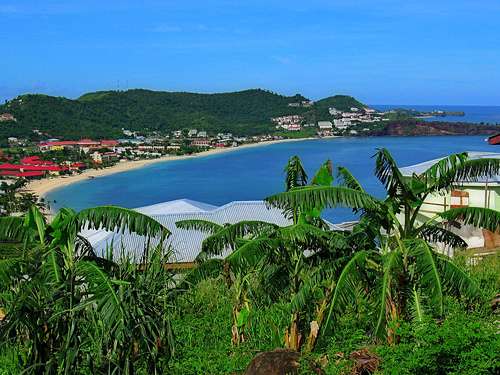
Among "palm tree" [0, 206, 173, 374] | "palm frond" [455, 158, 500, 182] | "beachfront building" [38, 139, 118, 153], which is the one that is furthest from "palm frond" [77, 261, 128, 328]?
"beachfront building" [38, 139, 118, 153]

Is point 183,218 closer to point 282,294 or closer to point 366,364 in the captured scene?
point 282,294

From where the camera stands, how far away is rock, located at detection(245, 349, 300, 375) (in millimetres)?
5852

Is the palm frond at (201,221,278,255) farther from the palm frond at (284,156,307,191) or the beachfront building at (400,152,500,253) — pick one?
the beachfront building at (400,152,500,253)

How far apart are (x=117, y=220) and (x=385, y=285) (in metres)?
2.58

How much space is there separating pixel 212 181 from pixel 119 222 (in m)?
71.2

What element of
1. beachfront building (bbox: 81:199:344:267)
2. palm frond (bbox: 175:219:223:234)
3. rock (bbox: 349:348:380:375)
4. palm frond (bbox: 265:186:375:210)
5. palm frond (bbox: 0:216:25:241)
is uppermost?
palm frond (bbox: 265:186:375:210)

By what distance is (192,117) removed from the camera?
531 feet

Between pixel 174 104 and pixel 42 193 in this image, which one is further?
pixel 174 104

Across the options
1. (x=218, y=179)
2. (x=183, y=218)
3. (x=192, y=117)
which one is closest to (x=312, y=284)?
(x=183, y=218)

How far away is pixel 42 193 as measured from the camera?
6544 cm

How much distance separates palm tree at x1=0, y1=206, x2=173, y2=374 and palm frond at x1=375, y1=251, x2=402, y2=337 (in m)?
1.97

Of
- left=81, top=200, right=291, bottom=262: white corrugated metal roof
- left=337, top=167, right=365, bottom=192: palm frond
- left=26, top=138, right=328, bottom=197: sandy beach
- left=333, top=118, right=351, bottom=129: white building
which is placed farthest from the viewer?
left=333, top=118, right=351, bottom=129: white building

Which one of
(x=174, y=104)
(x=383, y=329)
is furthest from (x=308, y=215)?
(x=174, y=104)

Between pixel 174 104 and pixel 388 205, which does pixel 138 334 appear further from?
pixel 174 104
